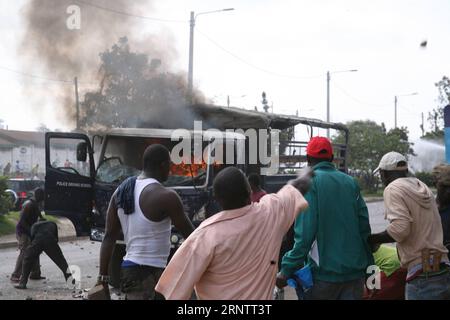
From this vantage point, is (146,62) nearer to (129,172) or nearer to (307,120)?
(307,120)

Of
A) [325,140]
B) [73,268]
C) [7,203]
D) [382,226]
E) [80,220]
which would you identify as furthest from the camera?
[382,226]

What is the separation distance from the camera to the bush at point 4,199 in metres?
14.7

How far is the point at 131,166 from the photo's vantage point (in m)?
8.61

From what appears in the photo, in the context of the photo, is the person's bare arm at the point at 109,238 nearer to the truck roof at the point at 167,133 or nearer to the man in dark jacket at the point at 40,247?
the truck roof at the point at 167,133

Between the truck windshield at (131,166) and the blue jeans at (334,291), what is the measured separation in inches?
175

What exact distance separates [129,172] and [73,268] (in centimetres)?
246

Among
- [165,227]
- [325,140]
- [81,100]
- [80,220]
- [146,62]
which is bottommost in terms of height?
[80,220]

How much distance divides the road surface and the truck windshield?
1.61 m

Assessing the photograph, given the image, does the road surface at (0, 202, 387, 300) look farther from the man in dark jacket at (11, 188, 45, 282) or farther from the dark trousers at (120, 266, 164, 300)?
the dark trousers at (120, 266, 164, 300)

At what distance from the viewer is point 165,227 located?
13.1ft

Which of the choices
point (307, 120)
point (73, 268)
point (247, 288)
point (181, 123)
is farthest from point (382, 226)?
point (247, 288)

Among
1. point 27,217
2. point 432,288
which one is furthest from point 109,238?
point 27,217

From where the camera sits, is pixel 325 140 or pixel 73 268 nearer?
pixel 325 140

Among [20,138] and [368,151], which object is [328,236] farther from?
[20,138]
